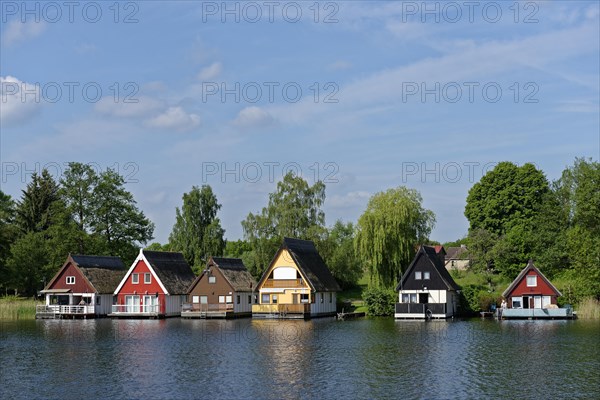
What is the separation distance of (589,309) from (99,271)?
50601 millimetres

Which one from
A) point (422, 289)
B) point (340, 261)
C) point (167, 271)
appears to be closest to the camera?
point (422, 289)

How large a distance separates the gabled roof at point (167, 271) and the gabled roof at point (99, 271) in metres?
2.46

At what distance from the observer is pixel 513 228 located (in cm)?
9119

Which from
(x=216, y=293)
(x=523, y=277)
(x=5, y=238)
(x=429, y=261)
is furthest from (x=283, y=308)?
(x=5, y=238)

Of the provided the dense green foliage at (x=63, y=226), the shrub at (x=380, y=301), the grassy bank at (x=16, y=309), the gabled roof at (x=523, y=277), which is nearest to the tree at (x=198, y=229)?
the dense green foliage at (x=63, y=226)

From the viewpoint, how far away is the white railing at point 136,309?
80312mm

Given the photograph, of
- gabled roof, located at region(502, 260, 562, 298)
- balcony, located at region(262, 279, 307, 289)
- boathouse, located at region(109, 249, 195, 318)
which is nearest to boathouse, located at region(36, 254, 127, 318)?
boathouse, located at region(109, 249, 195, 318)

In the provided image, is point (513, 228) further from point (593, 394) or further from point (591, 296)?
point (593, 394)

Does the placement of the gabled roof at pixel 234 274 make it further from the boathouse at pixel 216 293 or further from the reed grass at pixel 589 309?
the reed grass at pixel 589 309

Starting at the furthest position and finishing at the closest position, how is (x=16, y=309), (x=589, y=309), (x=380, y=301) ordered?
1. (x=16, y=309)
2. (x=380, y=301)
3. (x=589, y=309)

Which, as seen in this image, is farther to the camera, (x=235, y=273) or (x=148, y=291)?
(x=235, y=273)

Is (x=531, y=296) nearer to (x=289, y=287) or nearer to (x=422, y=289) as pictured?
(x=422, y=289)

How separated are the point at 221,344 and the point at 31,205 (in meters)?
64.5

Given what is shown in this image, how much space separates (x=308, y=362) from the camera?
4144 centimetres
